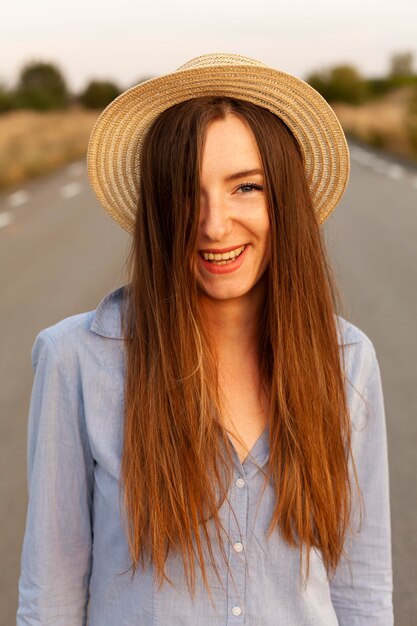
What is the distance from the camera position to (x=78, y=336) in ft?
5.88

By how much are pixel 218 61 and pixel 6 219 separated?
11.0 m

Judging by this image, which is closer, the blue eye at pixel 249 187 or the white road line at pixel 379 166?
the blue eye at pixel 249 187

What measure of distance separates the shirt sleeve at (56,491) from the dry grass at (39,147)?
15.0 meters

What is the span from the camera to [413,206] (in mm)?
13336

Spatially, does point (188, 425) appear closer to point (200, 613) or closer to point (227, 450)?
point (227, 450)

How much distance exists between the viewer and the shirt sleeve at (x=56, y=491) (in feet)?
5.76

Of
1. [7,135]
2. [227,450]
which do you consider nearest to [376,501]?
[227,450]

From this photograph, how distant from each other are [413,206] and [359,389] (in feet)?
38.7

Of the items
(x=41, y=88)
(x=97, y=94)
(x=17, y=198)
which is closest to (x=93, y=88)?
(x=97, y=94)

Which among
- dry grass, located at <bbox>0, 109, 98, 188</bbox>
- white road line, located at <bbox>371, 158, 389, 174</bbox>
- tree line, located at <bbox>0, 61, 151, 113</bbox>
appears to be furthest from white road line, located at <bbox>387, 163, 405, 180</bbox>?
tree line, located at <bbox>0, 61, 151, 113</bbox>

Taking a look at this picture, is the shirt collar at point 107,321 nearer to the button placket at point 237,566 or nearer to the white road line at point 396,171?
the button placket at point 237,566

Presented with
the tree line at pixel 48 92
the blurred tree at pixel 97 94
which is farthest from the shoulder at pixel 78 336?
the blurred tree at pixel 97 94

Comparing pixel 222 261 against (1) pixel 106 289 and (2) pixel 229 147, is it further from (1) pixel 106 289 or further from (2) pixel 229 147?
(1) pixel 106 289

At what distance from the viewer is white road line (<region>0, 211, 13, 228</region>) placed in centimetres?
1223
